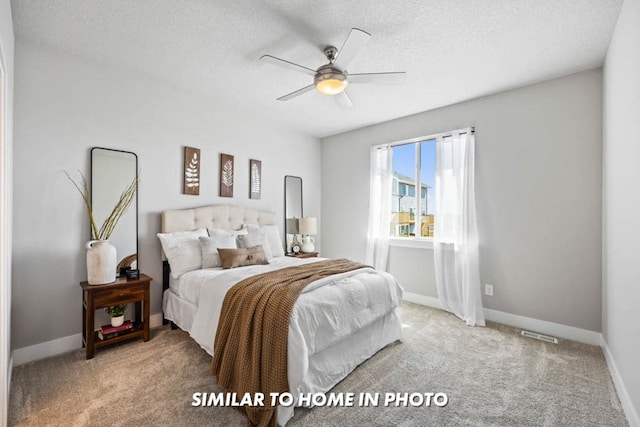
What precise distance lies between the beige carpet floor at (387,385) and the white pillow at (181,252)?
69 centimetres

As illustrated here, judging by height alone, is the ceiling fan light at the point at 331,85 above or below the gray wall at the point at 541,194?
above

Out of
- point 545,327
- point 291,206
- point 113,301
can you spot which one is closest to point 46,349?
point 113,301

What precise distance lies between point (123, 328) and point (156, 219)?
3.71 feet

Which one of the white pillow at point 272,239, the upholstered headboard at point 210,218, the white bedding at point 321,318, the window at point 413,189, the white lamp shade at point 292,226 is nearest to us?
the white bedding at point 321,318

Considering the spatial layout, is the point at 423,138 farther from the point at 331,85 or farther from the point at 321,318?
the point at 321,318

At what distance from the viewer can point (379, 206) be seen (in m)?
4.43

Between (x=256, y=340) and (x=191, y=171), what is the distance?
241 centimetres

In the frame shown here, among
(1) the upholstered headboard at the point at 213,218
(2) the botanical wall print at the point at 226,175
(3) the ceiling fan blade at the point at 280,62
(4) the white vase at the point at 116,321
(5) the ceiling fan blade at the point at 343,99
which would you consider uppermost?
(3) the ceiling fan blade at the point at 280,62

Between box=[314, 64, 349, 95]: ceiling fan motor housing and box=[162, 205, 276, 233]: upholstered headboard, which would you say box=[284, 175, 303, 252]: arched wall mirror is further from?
box=[314, 64, 349, 95]: ceiling fan motor housing

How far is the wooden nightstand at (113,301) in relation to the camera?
7.99 ft

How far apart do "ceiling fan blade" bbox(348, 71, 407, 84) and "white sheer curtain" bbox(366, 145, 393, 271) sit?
6.56ft

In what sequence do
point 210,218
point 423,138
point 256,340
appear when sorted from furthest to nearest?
point 423,138 → point 210,218 → point 256,340

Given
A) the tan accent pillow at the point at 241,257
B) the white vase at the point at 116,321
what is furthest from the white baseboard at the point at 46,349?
the tan accent pillow at the point at 241,257

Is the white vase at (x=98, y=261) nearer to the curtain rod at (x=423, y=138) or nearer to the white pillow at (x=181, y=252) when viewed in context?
the white pillow at (x=181, y=252)
